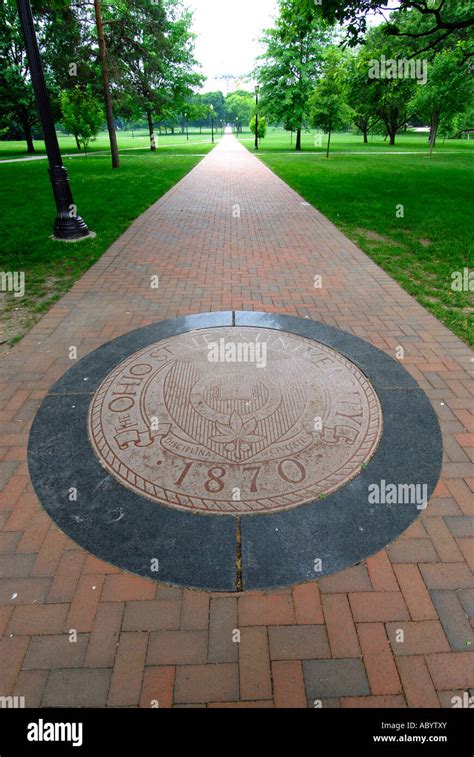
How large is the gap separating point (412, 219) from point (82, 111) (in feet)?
86.4

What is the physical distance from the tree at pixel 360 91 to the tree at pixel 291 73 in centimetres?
377

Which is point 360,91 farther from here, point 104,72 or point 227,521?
point 227,521

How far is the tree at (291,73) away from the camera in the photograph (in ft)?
107

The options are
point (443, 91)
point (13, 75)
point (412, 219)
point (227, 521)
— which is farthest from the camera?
point (13, 75)

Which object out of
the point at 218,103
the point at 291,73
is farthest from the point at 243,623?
the point at 218,103

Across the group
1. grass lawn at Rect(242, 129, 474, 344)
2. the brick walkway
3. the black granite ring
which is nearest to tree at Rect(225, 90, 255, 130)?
grass lawn at Rect(242, 129, 474, 344)

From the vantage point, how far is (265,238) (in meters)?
9.25

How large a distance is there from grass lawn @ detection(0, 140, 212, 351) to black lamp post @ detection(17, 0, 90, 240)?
1.38 feet

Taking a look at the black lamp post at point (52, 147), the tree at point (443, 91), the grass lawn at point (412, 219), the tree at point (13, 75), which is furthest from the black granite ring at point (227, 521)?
the tree at point (13, 75)

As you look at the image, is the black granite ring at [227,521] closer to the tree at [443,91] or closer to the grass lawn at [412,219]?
the grass lawn at [412,219]

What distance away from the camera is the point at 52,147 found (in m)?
7.72

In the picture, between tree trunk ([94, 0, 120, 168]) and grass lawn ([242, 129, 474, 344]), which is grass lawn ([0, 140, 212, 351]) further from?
grass lawn ([242, 129, 474, 344])

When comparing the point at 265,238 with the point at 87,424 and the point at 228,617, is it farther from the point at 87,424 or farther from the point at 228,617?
the point at 228,617

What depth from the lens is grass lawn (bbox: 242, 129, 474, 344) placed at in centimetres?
619
